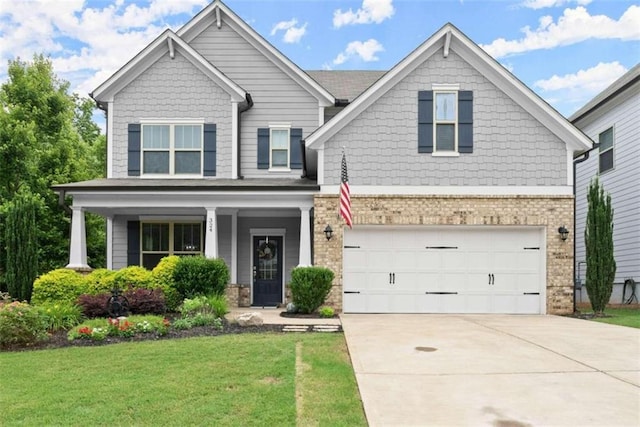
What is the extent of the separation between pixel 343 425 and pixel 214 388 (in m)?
1.68

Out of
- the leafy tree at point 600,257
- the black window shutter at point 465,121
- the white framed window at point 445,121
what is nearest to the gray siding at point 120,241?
the white framed window at point 445,121

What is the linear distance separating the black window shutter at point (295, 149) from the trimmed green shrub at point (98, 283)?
6143mm

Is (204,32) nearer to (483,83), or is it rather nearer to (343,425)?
(483,83)

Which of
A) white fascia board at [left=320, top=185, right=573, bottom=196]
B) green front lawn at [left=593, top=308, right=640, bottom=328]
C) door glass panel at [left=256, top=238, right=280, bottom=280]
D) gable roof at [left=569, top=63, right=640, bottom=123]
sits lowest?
green front lawn at [left=593, top=308, right=640, bottom=328]

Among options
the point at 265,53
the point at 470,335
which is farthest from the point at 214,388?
the point at 265,53

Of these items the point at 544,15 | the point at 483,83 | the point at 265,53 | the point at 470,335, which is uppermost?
the point at 544,15

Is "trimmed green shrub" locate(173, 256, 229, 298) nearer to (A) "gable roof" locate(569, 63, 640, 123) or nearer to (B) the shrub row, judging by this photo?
(B) the shrub row

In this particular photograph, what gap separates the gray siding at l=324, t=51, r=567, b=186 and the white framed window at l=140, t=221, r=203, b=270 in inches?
196

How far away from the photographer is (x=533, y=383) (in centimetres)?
559

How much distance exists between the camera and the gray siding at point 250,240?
15.5m

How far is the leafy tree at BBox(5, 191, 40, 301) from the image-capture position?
13.5 meters

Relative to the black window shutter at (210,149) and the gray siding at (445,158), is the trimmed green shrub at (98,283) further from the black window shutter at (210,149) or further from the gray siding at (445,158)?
the gray siding at (445,158)

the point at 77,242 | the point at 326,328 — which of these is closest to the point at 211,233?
the point at 77,242

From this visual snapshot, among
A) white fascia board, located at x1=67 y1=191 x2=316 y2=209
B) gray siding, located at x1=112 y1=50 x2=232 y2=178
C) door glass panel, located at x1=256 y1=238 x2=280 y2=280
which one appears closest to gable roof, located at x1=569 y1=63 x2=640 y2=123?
white fascia board, located at x1=67 y1=191 x2=316 y2=209
